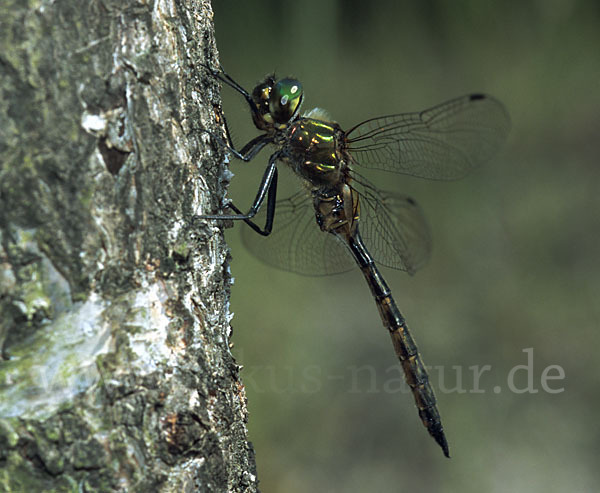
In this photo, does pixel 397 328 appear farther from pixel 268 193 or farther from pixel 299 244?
pixel 268 193

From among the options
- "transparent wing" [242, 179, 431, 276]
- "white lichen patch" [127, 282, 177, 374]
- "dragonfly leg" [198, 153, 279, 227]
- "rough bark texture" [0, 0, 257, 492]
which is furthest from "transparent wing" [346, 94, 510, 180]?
"white lichen patch" [127, 282, 177, 374]

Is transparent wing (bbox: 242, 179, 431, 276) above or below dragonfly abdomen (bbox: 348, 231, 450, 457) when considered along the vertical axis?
above

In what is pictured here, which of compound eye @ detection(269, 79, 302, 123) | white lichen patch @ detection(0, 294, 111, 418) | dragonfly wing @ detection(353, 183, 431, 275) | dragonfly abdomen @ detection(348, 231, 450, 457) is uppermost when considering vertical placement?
compound eye @ detection(269, 79, 302, 123)

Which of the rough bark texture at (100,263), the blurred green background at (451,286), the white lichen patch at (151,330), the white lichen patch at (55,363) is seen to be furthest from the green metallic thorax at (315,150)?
the blurred green background at (451,286)

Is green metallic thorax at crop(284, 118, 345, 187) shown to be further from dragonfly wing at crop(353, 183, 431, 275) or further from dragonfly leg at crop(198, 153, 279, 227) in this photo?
dragonfly wing at crop(353, 183, 431, 275)

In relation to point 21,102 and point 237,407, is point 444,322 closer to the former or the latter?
point 237,407
